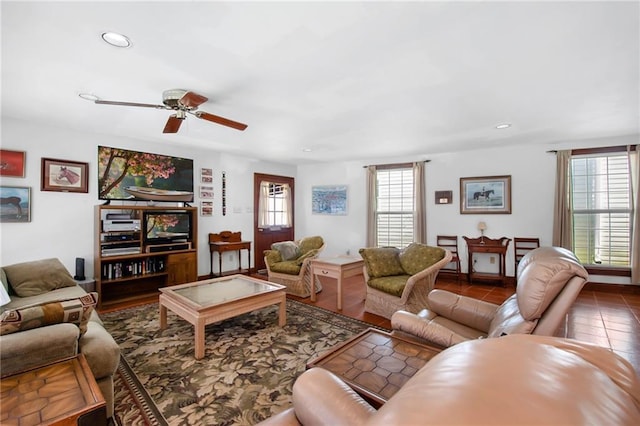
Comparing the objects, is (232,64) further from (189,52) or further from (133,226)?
(133,226)

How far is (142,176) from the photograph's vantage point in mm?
4641

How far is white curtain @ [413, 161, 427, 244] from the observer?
5.78 metres

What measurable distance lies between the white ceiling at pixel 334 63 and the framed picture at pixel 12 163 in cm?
48

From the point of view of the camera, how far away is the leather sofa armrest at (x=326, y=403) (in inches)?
36.5

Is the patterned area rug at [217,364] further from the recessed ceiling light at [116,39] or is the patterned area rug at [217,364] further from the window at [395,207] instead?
the window at [395,207]

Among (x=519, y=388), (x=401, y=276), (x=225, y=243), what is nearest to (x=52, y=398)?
(x=519, y=388)

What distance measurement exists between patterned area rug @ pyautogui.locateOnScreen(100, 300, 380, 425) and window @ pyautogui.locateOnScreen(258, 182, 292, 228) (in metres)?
3.18

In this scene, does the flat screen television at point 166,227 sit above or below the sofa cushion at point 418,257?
above

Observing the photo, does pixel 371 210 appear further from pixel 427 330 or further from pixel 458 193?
pixel 427 330

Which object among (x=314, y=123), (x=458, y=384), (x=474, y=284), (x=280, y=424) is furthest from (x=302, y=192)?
(x=458, y=384)

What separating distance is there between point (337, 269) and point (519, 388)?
11.3 feet

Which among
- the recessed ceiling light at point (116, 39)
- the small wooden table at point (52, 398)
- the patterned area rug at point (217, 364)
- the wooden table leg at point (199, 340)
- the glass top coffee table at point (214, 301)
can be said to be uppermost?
the recessed ceiling light at point (116, 39)

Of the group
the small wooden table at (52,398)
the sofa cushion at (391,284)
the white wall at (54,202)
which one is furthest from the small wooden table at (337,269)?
the white wall at (54,202)

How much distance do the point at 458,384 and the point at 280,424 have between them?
0.90m
